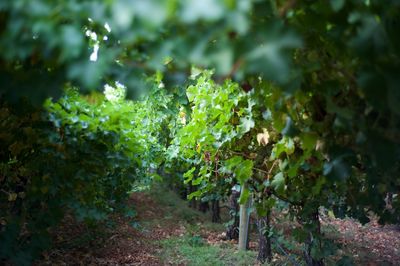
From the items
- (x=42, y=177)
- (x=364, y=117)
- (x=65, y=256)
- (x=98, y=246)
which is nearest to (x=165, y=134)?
(x=98, y=246)

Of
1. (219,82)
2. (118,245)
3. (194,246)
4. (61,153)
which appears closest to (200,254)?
(194,246)

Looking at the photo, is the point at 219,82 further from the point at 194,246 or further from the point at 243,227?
the point at 194,246

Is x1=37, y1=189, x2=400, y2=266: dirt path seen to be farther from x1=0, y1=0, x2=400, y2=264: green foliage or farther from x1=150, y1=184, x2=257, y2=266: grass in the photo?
x1=0, y1=0, x2=400, y2=264: green foliage

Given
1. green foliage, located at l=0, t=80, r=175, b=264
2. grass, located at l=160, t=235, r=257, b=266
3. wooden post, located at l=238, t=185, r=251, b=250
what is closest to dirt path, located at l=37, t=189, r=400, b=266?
grass, located at l=160, t=235, r=257, b=266

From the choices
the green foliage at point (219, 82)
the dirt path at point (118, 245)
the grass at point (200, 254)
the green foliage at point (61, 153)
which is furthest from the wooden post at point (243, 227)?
the green foliage at point (61, 153)

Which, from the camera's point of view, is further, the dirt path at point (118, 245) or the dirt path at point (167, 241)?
the dirt path at point (167, 241)

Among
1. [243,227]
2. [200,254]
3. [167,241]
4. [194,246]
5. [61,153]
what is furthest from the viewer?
[167,241]

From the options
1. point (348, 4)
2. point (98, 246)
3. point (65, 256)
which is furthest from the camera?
point (98, 246)

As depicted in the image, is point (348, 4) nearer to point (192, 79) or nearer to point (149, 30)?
point (149, 30)

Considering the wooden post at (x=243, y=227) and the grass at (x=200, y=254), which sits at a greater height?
the wooden post at (x=243, y=227)

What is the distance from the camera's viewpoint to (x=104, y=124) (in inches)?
93.3

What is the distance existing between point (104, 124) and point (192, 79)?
100 cm

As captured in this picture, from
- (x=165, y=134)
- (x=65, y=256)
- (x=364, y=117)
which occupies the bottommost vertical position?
(x=65, y=256)

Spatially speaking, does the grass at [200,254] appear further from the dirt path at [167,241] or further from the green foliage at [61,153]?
the green foliage at [61,153]
